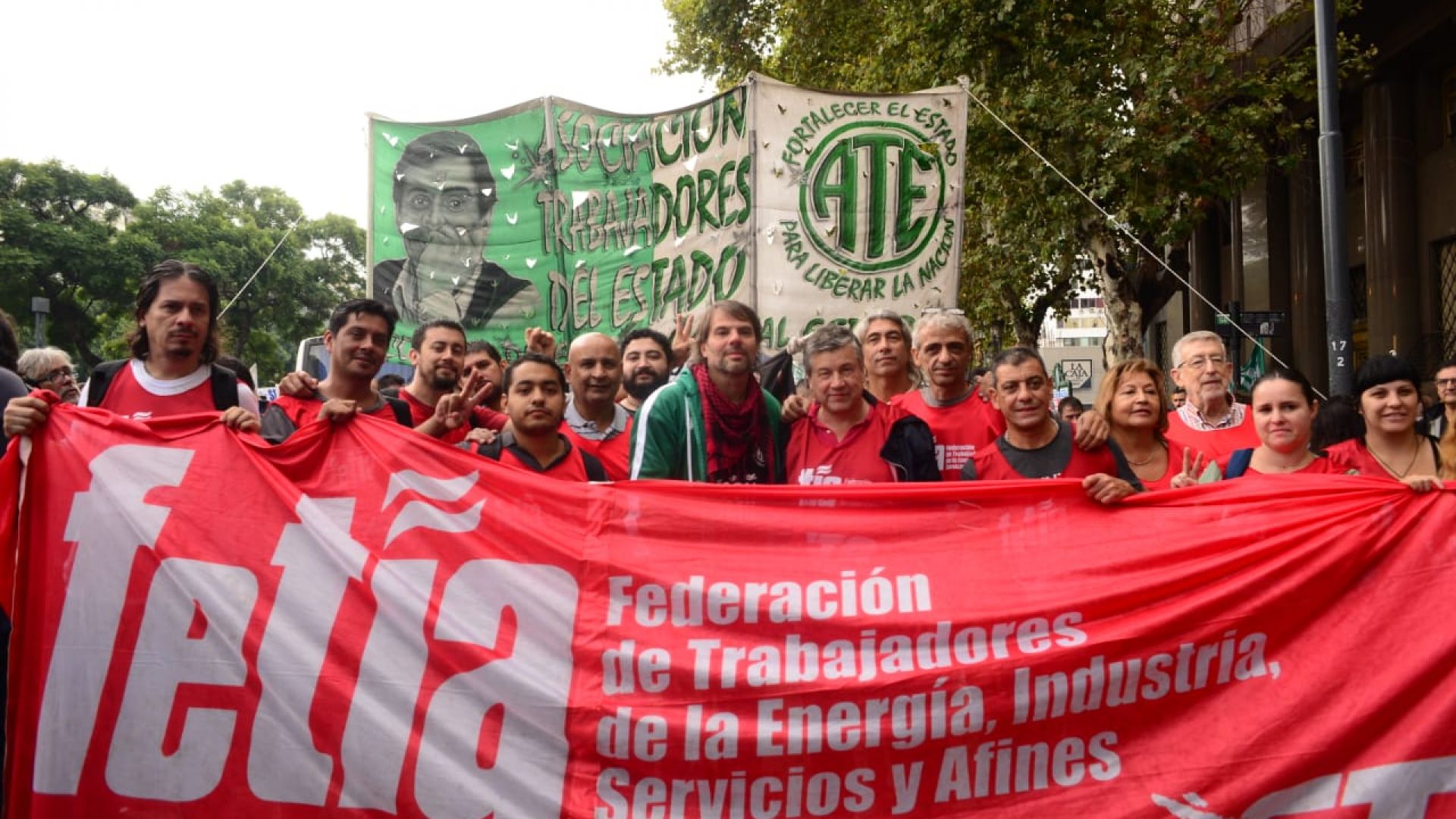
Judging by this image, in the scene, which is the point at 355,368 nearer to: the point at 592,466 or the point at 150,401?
the point at 150,401

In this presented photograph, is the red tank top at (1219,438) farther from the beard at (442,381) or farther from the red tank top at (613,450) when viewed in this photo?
the beard at (442,381)

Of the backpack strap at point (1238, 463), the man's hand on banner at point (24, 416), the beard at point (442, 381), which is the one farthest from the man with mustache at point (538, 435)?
the backpack strap at point (1238, 463)

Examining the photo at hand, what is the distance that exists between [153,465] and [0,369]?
2.22 feet

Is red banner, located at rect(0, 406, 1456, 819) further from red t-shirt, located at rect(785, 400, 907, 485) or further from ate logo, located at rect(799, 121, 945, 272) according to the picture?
ate logo, located at rect(799, 121, 945, 272)

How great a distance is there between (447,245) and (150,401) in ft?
10.2

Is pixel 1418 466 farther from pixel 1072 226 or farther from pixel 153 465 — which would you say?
pixel 1072 226

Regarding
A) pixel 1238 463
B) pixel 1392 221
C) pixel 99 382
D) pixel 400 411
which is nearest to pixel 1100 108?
pixel 1392 221

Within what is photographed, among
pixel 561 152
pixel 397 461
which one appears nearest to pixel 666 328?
pixel 561 152

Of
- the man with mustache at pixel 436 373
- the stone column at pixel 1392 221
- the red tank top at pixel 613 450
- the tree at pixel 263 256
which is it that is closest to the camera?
the man with mustache at pixel 436 373

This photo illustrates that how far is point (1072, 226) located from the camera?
42.7 ft

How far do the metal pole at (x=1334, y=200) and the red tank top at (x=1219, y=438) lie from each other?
13.5ft

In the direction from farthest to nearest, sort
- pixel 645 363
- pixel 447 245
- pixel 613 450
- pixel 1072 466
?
1. pixel 447 245
2. pixel 645 363
3. pixel 613 450
4. pixel 1072 466

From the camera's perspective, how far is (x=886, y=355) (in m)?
4.55

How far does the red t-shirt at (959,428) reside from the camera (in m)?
4.30
